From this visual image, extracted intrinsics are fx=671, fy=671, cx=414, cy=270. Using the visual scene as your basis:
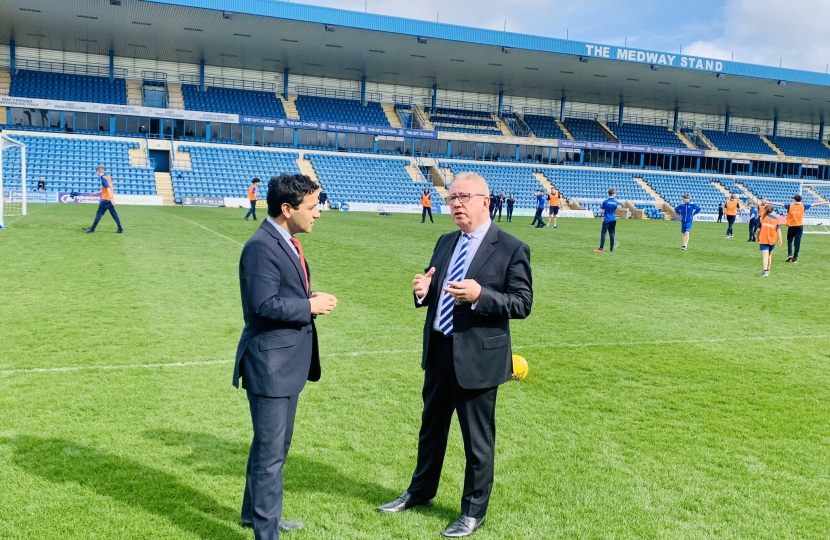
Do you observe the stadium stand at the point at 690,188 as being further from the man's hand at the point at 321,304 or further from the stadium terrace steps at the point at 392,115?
the man's hand at the point at 321,304

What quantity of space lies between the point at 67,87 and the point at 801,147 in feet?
212

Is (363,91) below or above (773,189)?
above

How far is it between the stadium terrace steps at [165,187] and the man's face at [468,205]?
38500mm

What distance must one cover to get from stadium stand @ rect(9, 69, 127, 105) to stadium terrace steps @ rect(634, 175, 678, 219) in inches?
1548

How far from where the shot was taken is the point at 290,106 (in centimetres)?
5034

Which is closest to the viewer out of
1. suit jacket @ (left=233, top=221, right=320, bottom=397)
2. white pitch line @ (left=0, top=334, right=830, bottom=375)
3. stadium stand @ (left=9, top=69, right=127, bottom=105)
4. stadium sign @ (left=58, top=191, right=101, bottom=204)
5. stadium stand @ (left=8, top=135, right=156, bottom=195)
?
suit jacket @ (left=233, top=221, right=320, bottom=397)

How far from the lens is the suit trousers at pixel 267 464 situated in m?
3.57

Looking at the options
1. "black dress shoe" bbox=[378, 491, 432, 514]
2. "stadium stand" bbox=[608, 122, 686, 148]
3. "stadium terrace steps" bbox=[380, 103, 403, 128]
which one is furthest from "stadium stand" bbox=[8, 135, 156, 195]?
"stadium stand" bbox=[608, 122, 686, 148]

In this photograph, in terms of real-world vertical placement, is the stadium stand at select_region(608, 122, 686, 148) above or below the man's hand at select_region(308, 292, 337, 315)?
above

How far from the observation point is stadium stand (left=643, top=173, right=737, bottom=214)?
53312mm

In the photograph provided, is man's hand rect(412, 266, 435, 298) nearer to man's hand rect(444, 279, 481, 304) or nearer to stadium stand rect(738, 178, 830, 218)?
man's hand rect(444, 279, 481, 304)

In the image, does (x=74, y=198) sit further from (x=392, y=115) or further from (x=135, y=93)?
(x=392, y=115)

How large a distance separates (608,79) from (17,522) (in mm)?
51894

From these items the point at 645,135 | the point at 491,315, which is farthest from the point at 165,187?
the point at 645,135
